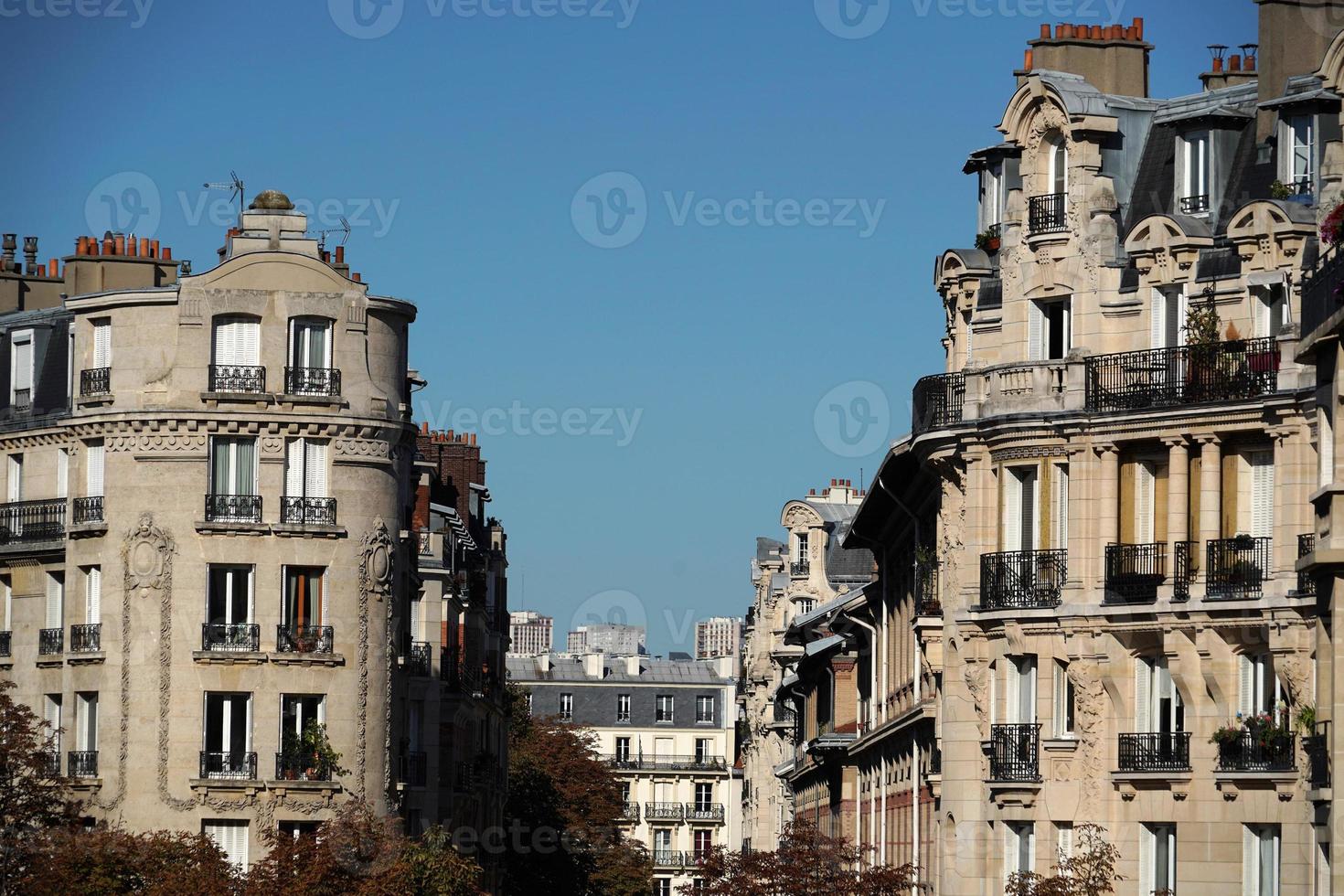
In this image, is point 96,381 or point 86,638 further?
point 96,381

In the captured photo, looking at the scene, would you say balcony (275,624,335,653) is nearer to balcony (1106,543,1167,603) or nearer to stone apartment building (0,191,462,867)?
stone apartment building (0,191,462,867)

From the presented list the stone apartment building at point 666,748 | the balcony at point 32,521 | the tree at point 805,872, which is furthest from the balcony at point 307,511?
the stone apartment building at point 666,748

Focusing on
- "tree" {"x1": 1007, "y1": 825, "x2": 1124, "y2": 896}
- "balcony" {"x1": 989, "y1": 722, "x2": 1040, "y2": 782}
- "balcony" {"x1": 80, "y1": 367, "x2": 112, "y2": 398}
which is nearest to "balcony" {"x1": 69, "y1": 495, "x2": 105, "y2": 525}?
"balcony" {"x1": 80, "y1": 367, "x2": 112, "y2": 398}

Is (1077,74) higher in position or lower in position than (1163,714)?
higher

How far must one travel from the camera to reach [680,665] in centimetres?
17075

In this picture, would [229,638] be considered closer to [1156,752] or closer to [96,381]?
[96,381]

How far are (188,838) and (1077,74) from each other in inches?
934

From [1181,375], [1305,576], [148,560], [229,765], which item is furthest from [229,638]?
[1305,576]

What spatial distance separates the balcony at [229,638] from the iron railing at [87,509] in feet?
12.2

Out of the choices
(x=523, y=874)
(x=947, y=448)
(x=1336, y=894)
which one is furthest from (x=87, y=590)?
(x=523, y=874)

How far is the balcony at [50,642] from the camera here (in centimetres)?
6053

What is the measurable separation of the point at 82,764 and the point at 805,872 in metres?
16.8

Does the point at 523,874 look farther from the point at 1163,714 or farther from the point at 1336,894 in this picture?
the point at 1336,894

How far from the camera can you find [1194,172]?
176 ft
